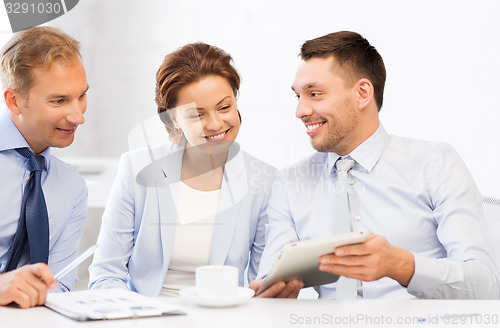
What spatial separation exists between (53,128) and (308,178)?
0.74m

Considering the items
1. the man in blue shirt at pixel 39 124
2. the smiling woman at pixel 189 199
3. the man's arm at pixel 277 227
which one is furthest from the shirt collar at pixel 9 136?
the man's arm at pixel 277 227

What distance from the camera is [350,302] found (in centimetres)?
116

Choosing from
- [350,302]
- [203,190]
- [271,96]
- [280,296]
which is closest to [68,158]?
[271,96]

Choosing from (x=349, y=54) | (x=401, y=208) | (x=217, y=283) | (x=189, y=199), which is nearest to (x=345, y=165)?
(x=401, y=208)

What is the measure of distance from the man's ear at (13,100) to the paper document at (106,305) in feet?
2.22

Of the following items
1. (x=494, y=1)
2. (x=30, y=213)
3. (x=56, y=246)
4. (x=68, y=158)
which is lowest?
(x=56, y=246)

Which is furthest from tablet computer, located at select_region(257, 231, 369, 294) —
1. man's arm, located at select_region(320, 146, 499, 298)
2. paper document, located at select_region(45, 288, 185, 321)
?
paper document, located at select_region(45, 288, 185, 321)

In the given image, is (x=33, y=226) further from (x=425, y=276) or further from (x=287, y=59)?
(x=287, y=59)

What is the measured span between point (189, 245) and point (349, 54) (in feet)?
2.51

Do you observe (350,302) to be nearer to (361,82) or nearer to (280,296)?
(280,296)

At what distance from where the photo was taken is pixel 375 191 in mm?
1702

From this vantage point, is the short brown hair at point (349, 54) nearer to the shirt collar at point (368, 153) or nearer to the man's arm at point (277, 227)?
the shirt collar at point (368, 153)

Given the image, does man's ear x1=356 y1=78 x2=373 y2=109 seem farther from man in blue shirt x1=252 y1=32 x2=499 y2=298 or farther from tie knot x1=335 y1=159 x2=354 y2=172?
tie knot x1=335 y1=159 x2=354 y2=172

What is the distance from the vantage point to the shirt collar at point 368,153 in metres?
1.74
